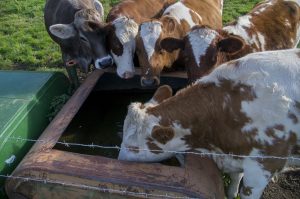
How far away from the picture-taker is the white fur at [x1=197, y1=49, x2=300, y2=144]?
119 inches

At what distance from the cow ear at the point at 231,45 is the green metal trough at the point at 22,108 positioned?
78.0 inches

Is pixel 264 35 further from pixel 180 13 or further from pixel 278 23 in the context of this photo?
pixel 180 13

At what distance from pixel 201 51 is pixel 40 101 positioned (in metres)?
1.84

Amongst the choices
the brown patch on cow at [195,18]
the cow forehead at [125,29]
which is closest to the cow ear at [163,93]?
the cow forehead at [125,29]

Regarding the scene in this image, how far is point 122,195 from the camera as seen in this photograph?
3.07m

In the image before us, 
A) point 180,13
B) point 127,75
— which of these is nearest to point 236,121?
point 127,75

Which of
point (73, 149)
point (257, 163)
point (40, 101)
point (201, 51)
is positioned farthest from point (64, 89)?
point (257, 163)

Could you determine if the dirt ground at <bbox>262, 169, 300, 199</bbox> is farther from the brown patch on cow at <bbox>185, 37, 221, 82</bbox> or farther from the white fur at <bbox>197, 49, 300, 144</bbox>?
the brown patch on cow at <bbox>185, 37, 221, 82</bbox>

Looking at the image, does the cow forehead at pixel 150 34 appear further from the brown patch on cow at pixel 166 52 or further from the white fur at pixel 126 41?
the white fur at pixel 126 41

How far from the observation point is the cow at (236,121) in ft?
9.96

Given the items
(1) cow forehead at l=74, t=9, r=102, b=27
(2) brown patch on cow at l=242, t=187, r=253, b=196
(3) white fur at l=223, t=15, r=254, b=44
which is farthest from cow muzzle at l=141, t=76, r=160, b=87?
(2) brown patch on cow at l=242, t=187, r=253, b=196

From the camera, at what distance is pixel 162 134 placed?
3172mm

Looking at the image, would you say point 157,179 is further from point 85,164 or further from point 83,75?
point 83,75

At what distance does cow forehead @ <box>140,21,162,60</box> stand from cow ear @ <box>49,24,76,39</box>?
3.82 ft
